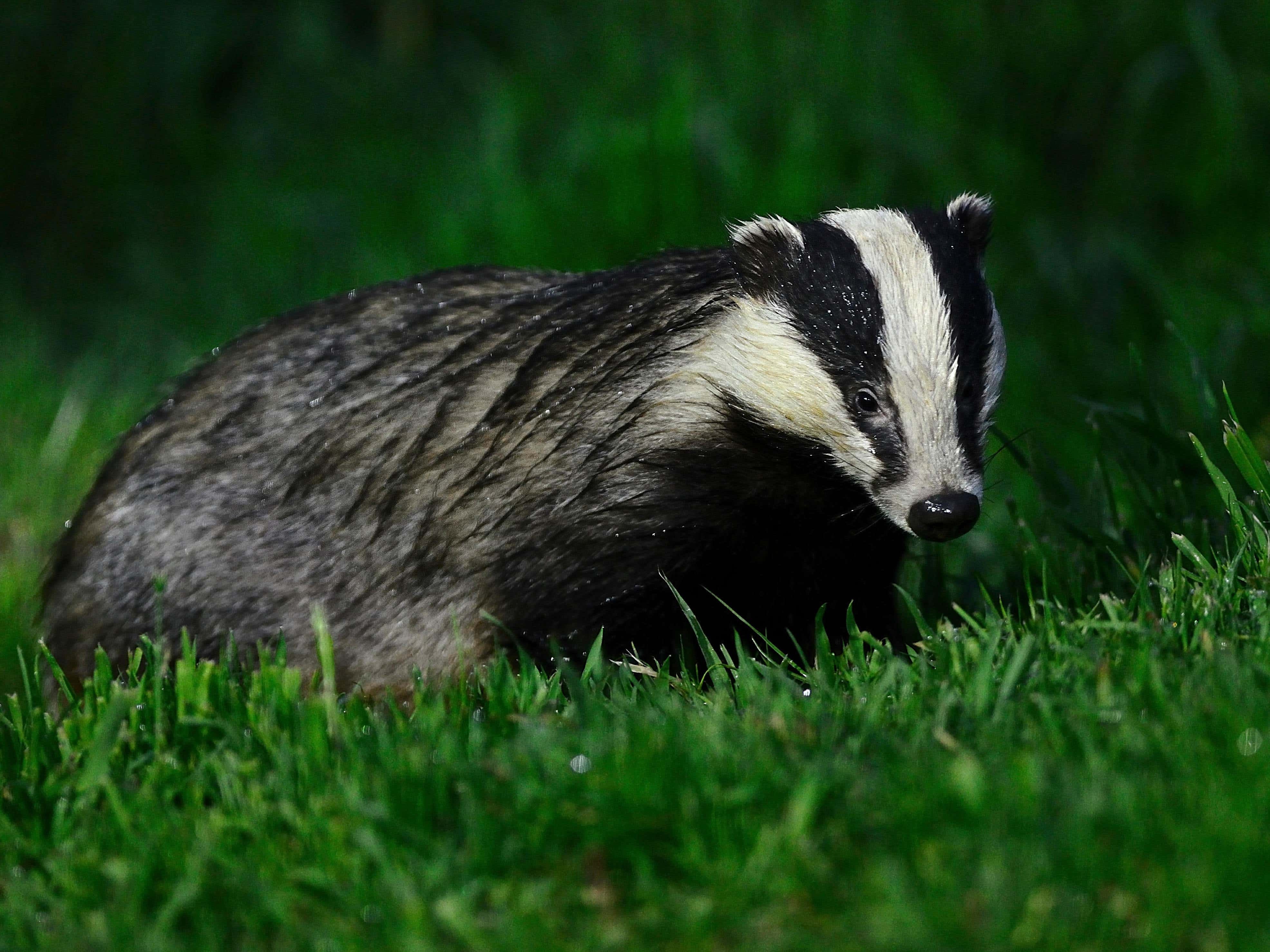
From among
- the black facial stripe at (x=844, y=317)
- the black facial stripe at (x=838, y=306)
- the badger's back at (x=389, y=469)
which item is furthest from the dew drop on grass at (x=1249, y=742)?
the badger's back at (x=389, y=469)

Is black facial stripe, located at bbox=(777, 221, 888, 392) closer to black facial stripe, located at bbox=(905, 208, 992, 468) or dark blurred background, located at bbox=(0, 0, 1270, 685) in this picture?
black facial stripe, located at bbox=(905, 208, 992, 468)

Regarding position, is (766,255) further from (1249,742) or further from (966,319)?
(1249,742)

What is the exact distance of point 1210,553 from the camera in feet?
10.5

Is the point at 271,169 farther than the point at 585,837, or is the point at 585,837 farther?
the point at 271,169

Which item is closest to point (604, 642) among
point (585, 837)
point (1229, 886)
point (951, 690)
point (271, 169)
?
point (951, 690)

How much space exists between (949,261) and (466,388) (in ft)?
3.93

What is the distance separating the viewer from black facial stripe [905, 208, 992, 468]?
3184 mm

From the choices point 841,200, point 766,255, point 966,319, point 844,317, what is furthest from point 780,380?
point 841,200

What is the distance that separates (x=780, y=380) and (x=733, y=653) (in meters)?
0.65

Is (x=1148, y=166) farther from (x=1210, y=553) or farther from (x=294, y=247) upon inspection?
(x=294, y=247)

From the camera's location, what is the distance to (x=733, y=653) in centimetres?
349

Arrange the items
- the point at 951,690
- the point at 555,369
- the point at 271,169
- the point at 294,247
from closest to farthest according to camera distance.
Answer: the point at 951,690
the point at 555,369
the point at 294,247
the point at 271,169

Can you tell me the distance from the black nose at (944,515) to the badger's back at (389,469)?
0.66 meters

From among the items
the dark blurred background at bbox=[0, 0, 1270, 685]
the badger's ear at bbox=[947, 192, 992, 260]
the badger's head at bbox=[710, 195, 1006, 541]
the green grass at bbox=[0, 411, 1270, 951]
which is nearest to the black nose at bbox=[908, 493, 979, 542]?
the badger's head at bbox=[710, 195, 1006, 541]
